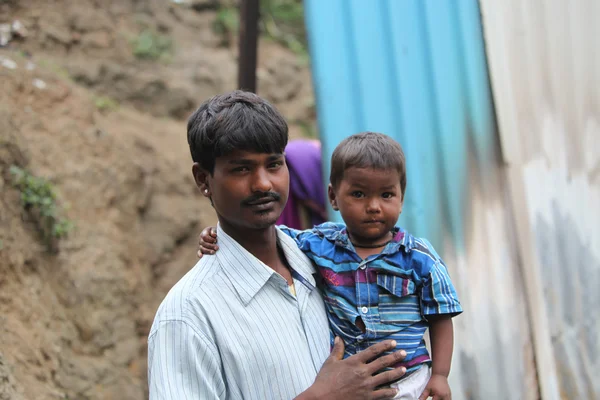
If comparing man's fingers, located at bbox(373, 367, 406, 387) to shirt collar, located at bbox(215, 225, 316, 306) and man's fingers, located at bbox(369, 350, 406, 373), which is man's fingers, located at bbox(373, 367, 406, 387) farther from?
shirt collar, located at bbox(215, 225, 316, 306)

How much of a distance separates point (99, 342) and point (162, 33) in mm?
3965

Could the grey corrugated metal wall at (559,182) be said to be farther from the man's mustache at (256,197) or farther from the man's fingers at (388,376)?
the man's mustache at (256,197)

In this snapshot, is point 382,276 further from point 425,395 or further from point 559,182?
point 559,182

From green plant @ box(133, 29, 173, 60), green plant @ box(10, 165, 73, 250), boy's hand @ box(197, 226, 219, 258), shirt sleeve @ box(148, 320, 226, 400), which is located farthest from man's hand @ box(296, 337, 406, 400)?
green plant @ box(133, 29, 173, 60)

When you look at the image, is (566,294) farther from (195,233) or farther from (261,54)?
(261,54)

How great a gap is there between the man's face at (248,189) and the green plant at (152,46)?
→ 4.99 meters

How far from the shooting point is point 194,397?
5.29ft

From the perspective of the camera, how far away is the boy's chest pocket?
1.92 metres

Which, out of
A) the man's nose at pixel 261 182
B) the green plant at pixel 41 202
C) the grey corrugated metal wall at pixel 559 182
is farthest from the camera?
the green plant at pixel 41 202

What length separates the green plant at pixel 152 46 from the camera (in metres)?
6.36

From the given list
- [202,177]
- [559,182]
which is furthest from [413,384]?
[559,182]

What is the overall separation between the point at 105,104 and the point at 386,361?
4440 mm

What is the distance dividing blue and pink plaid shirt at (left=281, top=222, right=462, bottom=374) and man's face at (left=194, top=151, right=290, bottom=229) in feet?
1.13

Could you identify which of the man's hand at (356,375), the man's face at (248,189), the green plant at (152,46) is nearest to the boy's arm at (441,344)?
the man's hand at (356,375)
